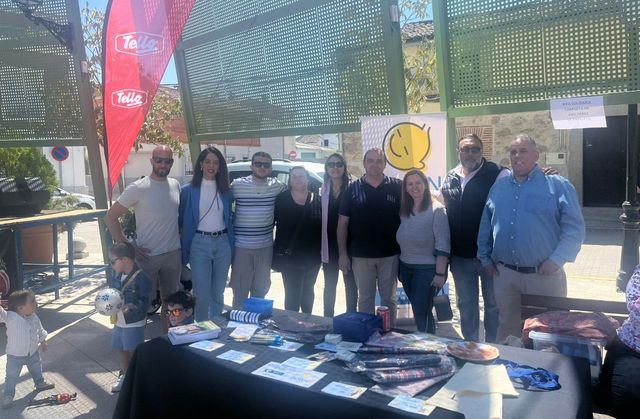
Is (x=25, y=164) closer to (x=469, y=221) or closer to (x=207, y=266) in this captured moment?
(x=207, y=266)

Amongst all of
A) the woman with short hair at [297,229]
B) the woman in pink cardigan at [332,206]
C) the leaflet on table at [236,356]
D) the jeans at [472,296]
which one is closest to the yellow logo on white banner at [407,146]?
the woman in pink cardigan at [332,206]

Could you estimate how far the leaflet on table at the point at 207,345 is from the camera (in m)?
2.64

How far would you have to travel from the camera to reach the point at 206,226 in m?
4.21

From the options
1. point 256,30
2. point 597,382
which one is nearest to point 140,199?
point 256,30

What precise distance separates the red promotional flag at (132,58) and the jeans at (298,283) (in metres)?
2.29

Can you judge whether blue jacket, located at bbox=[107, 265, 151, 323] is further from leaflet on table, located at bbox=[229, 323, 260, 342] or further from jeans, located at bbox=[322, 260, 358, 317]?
jeans, located at bbox=[322, 260, 358, 317]

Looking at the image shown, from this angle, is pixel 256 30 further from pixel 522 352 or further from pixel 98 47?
pixel 98 47

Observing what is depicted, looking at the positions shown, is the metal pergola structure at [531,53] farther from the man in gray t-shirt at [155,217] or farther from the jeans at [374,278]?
the man in gray t-shirt at [155,217]

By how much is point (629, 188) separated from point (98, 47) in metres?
8.98

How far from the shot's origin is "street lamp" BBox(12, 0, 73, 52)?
5980mm

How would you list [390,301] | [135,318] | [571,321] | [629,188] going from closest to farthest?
[571,321] → [135,318] → [390,301] → [629,188]

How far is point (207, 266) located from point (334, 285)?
120cm

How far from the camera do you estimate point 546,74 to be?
3.74 metres

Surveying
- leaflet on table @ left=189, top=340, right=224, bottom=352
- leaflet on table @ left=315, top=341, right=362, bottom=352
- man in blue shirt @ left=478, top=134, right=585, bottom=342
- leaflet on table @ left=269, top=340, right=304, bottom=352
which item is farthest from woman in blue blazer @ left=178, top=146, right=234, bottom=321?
man in blue shirt @ left=478, top=134, right=585, bottom=342
